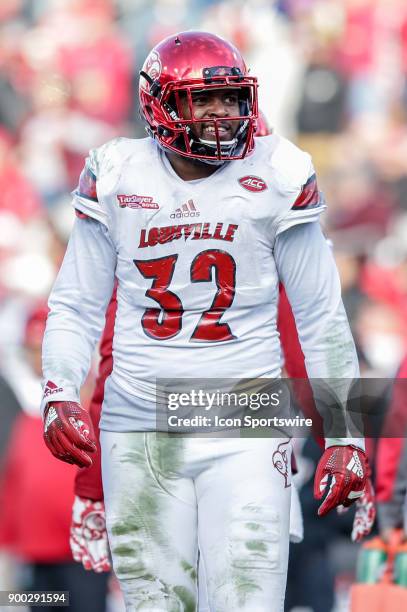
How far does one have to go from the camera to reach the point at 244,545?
390 cm

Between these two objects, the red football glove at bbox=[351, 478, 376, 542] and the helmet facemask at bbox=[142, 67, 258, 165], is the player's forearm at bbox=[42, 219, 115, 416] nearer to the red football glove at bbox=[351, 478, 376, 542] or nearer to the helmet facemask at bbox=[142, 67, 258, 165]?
the helmet facemask at bbox=[142, 67, 258, 165]

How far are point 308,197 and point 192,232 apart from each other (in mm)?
355

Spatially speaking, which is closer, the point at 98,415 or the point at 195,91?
the point at 195,91

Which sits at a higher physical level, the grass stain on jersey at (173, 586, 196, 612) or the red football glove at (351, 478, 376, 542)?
the red football glove at (351, 478, 376, 542)

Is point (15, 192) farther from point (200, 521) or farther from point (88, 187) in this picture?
point (200, 521)

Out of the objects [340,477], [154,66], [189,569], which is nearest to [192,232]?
[154,66]

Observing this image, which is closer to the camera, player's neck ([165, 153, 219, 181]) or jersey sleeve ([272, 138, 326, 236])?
jersey sleeve ([272, 138, 326, 236])

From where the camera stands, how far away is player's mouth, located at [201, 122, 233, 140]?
13.3ft

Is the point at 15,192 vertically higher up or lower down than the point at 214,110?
higher up

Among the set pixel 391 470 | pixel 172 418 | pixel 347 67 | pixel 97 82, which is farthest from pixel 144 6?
pixel 172 418

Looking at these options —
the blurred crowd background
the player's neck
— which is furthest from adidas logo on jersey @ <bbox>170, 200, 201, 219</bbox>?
the blurred crowd background

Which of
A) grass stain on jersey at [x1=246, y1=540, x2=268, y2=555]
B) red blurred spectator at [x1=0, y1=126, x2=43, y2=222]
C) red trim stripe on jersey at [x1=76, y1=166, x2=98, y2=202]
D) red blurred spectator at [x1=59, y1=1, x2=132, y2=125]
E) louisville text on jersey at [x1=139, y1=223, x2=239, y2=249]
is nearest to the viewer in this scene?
grass stain on jersey at [x1=246, y1=540, x2=268, y2=555]

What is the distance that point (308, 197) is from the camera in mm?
4082

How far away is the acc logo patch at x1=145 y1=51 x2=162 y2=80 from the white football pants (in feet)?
3.50
